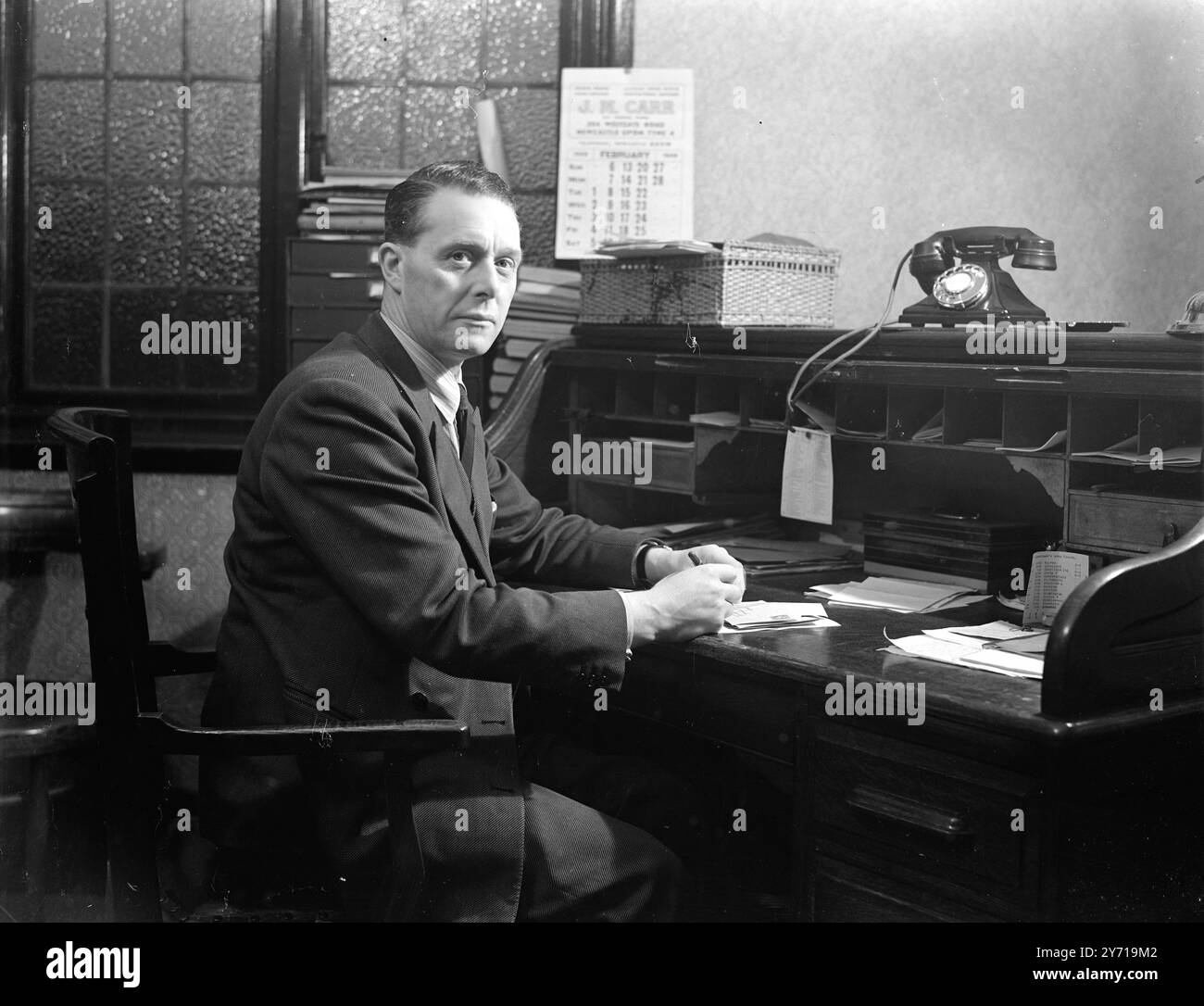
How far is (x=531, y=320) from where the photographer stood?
3.13 metres

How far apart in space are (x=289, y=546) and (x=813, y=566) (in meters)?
1.07

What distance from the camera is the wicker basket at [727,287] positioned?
261cm

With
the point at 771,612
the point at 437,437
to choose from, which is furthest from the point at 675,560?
the point at 437,437

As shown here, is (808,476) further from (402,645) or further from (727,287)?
(402,645)

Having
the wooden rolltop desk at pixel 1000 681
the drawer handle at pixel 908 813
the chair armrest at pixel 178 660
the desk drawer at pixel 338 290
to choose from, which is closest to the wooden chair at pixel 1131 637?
the wooden rolltop desk at pixel 1000 681

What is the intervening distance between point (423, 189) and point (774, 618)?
0.85m

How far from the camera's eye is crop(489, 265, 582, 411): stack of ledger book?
312 centimetres

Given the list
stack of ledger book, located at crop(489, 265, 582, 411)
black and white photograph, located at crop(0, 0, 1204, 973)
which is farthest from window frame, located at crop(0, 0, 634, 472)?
Result: stack of ledger book, located at crop(489, 265, 582, 411)

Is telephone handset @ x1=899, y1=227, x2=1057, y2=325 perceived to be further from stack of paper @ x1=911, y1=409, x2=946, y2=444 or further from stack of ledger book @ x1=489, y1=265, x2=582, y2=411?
stack of ledger book @ x1=489, y1=265, x2=582, y2=411

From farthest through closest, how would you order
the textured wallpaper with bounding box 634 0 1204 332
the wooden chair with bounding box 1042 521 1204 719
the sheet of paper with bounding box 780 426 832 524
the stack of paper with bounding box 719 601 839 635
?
the textured wallpaper with bounding box 634 0 1204 332 < the sheet of paper with bounding box 780 426 832 524 < the stack of paper with bounding box 719 601 839 635 < the wooden chair with bounding box 1042 521 1204 719

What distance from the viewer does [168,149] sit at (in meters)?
3.22

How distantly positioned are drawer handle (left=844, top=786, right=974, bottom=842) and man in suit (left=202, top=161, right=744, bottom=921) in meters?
0.30

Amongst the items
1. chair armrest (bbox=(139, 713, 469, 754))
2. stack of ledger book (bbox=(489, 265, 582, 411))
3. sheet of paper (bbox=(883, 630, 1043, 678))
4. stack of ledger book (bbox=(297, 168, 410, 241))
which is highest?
stack of ledger book (bbox=(297, 168, 410, 241))
